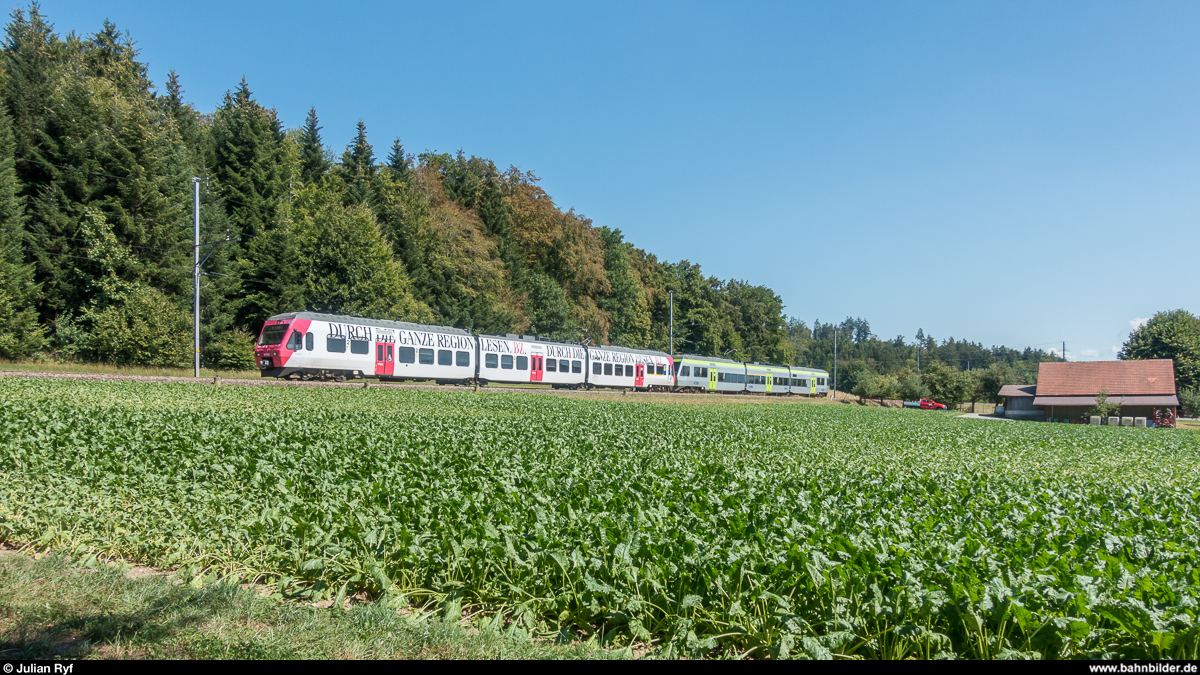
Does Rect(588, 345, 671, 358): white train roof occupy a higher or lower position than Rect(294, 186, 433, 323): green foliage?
lower

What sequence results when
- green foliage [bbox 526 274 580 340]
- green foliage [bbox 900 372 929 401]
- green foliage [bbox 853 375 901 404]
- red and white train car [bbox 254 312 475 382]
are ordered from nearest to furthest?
red and white train car [bbox 254 312 475 382] → green foliage [bbox 526 274 580 340] → green foliage [bbox 900 372 929 401] → green foliage [bbox 853 375 901 404]

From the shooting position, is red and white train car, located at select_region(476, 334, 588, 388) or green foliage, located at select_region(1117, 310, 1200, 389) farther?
green foliage, located at select_region(1117, 310, 1200, 389)

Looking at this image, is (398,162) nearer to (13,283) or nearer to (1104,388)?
(13,283)

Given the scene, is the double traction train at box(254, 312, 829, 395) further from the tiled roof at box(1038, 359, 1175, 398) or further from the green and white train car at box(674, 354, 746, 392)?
the tiled roof at box(1038, 359, 1175, 398)

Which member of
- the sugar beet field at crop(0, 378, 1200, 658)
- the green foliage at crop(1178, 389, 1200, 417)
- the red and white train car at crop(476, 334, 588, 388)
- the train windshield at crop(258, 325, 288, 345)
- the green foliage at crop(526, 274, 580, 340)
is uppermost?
the green foliage at crop(526, 274, 580, 340)

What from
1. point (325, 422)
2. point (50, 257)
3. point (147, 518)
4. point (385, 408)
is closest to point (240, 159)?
point (50, 257)

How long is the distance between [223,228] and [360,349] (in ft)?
49.9

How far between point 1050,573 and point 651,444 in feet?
28.7

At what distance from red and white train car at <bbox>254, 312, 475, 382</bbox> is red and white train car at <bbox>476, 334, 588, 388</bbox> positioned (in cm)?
133

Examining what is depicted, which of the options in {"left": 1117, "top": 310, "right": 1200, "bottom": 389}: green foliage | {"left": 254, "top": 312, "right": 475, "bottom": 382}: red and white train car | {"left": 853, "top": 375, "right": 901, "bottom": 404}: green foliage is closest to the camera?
{"left": 254, "top": 312, "right": 475, "bottom": 382}: red and white train car

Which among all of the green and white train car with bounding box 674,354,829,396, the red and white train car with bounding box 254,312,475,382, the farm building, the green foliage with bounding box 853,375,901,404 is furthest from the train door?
the farm building

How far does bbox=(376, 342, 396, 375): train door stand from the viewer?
30484 millimetres

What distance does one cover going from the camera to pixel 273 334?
2788 cm

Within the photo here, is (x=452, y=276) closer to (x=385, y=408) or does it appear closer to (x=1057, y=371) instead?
(x=385, y=408)
